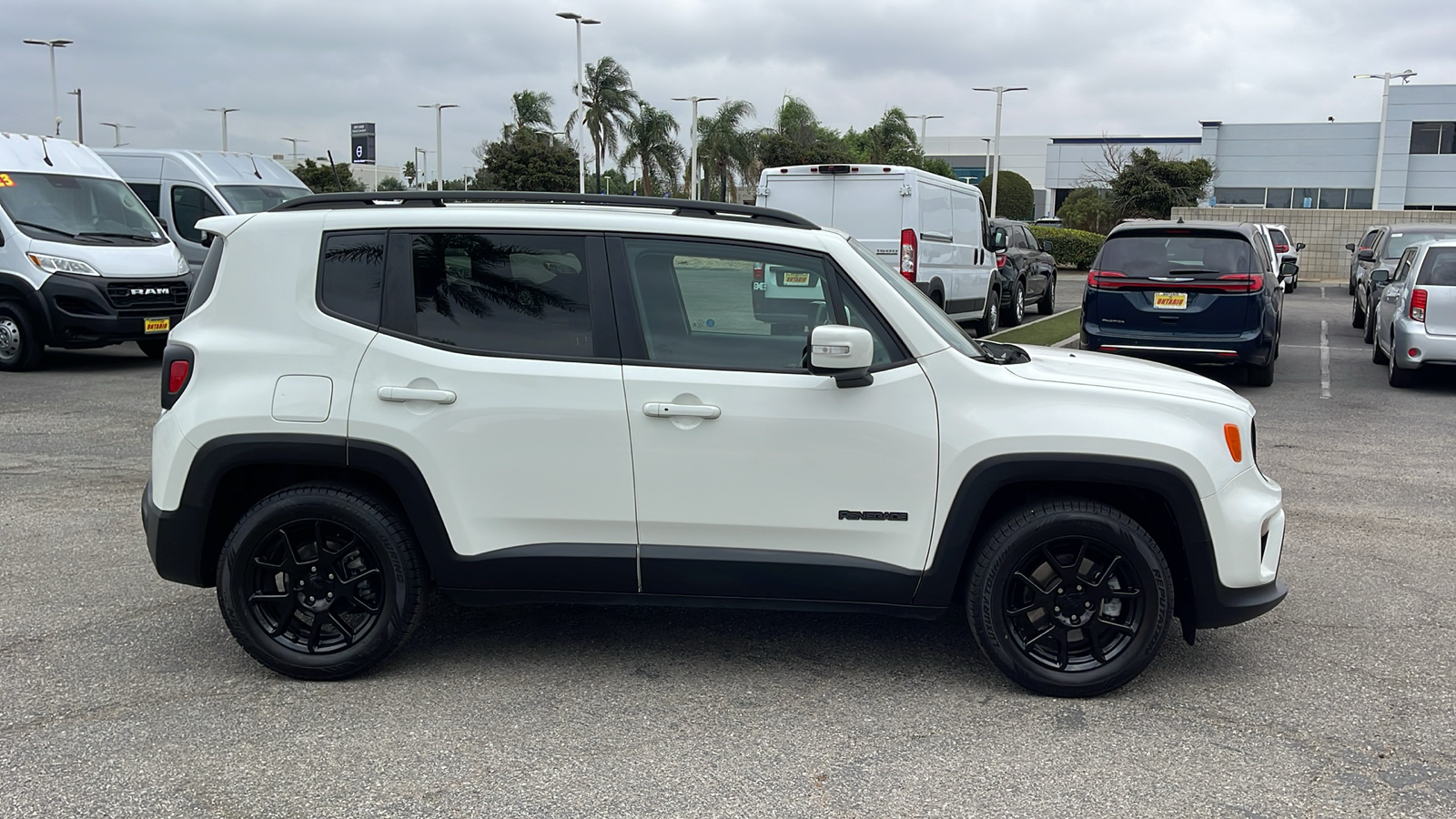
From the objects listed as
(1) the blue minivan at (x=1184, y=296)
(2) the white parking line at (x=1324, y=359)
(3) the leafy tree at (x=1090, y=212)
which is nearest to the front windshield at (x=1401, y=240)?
(2) the white parking line at (x=1324, y=359)

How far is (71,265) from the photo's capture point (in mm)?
12875

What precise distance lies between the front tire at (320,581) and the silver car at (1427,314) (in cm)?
1086

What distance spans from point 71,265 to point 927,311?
11508 mm

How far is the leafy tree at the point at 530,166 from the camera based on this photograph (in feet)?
175

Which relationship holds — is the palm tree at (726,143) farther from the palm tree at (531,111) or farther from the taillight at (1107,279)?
the taillight at (1107,279)

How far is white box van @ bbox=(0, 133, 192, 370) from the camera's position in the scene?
12.8m

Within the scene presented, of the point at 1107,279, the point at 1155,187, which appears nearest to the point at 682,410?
the point at 1107,279

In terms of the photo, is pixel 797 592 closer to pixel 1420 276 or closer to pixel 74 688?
pixel 74 688

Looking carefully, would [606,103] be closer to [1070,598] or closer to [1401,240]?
[1401,240]

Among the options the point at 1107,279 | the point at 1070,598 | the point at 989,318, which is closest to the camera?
the point at 1070,598

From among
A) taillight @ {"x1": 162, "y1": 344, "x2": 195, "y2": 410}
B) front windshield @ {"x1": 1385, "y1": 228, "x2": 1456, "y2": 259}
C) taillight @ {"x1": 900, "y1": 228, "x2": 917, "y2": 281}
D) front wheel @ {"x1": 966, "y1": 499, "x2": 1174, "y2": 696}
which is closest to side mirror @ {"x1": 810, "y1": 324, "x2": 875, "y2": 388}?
front wheel @ {"x1": 966, "y1": 499, "x2": 1174, "y2": 696}

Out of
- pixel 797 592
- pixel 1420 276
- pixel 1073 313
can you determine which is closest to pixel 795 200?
pixel 1420 276

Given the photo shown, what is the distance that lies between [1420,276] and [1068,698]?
9.76m

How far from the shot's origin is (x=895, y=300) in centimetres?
426
